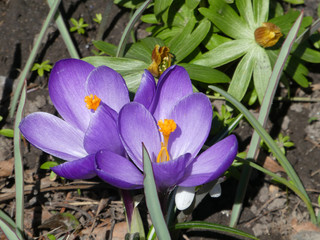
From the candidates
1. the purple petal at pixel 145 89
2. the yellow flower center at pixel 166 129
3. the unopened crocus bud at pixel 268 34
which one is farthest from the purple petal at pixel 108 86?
the unopened crocus bud at pixel 268 34

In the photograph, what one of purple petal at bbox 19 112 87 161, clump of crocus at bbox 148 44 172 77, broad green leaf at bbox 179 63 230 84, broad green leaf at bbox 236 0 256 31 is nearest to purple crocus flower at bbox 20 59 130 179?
purple petal at bbox 19 112 87 161

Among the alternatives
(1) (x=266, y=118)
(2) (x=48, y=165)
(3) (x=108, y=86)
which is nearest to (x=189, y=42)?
(1) (x=266, y=118)

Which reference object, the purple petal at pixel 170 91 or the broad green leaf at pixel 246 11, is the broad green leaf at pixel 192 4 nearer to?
the broad green leaf at pixel 246 11

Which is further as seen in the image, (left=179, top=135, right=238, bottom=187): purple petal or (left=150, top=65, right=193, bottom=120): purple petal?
(left=150, top=65, right=193, bottom=120): purple petal

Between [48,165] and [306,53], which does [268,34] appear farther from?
[48,165]

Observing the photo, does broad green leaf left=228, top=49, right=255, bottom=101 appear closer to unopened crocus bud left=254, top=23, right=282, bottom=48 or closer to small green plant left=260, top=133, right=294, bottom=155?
unopened crocus bud left=254, top=23, right=282, bottom=48
